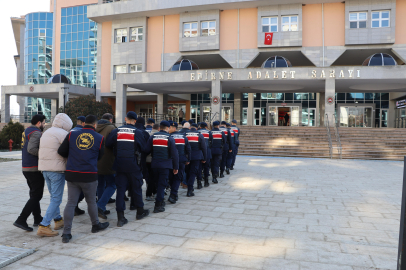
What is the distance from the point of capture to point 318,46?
1141 inches

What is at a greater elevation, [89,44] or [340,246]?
[89,44]

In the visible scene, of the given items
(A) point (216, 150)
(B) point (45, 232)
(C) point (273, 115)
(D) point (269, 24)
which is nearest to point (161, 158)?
(B) point (45, 232)

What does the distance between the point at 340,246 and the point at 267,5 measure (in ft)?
95.4

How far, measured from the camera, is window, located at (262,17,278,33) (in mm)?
29391

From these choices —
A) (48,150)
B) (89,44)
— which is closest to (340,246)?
(48,150)

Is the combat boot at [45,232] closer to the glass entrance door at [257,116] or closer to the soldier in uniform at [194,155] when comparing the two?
the soldier in uniform at [194,155]

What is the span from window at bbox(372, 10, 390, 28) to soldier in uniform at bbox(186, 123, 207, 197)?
2676cm

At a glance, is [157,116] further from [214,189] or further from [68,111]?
[214,189]

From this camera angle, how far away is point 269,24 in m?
29.5

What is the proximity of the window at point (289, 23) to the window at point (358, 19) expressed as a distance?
16.3 ft

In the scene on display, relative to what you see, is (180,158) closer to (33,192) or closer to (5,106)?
(33,192)

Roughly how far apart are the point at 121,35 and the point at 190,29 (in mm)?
8488

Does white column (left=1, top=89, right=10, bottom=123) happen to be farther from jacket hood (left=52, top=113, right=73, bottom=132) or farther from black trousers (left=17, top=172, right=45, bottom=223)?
jacket hood (left=52, top=113, right=73, bottom=132)

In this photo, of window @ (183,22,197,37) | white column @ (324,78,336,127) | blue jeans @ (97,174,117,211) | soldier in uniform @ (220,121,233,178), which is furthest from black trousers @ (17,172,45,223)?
window @ (183,22,197,37)
